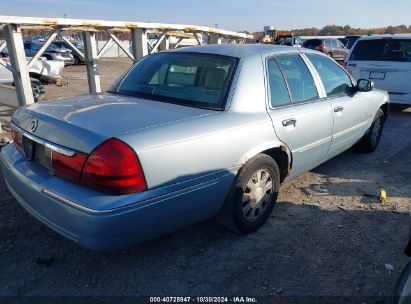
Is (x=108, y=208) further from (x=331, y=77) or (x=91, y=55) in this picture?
(x=91, y=55)

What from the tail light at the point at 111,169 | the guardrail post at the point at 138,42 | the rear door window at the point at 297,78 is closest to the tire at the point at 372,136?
the rear door window at the point at 297,78

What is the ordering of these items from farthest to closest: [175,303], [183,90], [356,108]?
[356,108], [183,90], [175,303]

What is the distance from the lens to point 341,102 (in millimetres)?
4258

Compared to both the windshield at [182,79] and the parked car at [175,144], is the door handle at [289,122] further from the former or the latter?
the windshield at [182,79]

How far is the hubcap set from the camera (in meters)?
3.19

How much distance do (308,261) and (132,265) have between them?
1.38 metres

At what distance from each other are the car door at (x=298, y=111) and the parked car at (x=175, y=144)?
1cm

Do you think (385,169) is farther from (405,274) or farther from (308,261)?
(405,274)

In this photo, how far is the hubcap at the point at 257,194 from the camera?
319cm

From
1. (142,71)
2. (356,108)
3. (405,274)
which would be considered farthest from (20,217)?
(356,108)

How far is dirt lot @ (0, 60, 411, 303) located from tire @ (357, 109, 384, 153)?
5.21 feet

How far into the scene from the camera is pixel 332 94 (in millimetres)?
4191

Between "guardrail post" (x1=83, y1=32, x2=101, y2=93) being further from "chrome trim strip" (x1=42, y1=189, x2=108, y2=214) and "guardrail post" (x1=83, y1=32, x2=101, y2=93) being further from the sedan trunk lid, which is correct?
"chrome trim strip" (x1=42, y1=189, x2=108, y2=214)

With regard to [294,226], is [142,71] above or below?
above
